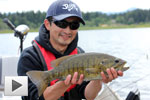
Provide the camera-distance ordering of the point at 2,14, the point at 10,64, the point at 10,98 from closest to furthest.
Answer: the point at 10,64
the point at 10,98
the point at 2,14

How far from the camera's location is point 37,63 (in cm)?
339

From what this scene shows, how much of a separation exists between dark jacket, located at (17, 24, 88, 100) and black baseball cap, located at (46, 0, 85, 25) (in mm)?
308

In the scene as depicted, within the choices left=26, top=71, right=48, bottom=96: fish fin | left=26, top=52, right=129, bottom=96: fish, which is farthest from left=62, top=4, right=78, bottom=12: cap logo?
left=26, top=71, right=48, bottom=96: fish fin

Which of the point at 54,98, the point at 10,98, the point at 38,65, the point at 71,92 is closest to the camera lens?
the point at 54,98

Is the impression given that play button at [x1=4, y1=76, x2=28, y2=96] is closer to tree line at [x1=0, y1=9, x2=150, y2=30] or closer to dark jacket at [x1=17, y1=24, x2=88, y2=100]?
dark jacket at [x1=17, y1=24, x2=88, y2=100]

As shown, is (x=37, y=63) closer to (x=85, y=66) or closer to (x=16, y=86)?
(x=16, y=86)

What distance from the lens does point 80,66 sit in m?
2.70

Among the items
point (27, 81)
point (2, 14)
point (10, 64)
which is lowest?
point (2, 14)

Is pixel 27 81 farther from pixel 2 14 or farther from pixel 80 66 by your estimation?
pixel 2 14

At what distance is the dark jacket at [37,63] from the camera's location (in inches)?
131

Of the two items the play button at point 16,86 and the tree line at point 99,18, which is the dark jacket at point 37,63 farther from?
the tree line at point 99,18

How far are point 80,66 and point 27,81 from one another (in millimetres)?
904

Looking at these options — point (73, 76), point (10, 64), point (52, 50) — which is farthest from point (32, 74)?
point (10, 64)

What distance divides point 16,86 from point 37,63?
1.24 ft
